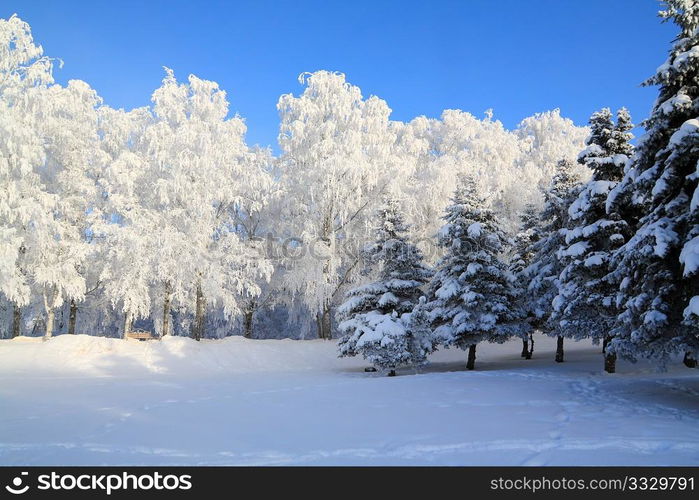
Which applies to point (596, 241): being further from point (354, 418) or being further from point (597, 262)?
point (354, 418)

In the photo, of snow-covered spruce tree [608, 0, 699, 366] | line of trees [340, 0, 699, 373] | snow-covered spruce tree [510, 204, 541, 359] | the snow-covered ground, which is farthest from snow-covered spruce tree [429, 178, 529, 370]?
snow-covered spruce tree [608, 0, 699, 366]

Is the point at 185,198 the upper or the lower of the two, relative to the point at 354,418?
upper

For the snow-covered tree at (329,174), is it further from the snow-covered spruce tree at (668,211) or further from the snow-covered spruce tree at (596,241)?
the snow-covered spruce tree at (668,211)

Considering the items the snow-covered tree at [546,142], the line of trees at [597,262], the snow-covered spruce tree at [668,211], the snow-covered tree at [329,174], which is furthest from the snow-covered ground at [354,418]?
the snow-covered tree at [546,142]

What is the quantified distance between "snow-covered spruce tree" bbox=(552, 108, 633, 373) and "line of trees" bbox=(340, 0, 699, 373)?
39mm

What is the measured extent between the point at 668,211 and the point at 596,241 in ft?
18.8

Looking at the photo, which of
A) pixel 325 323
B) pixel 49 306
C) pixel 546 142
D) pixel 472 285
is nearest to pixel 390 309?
pixel 472 285

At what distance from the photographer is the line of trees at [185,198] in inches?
755

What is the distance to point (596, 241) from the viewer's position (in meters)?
14.4

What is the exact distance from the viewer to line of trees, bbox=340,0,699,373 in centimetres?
888

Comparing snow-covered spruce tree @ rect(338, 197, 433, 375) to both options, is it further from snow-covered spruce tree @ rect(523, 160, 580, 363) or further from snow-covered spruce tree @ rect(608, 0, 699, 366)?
snow-covered spruce tree @ rect(608, 0, 699, 366)

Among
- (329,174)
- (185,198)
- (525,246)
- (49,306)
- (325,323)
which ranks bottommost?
(325,323)

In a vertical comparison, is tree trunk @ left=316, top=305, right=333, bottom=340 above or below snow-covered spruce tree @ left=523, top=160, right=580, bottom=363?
below

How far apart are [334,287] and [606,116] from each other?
1350 cm
